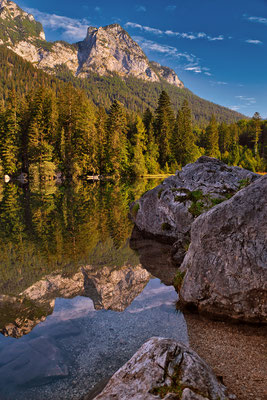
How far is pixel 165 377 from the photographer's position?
338cm

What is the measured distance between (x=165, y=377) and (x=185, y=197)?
9.73 meters

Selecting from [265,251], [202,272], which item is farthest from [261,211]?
[202,272]

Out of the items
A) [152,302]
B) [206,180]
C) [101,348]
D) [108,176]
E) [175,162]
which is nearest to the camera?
[101,348]

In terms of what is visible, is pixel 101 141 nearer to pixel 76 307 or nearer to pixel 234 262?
pixel 76 307

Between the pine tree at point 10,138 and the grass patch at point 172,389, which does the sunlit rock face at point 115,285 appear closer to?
the grass patch at point 172,389

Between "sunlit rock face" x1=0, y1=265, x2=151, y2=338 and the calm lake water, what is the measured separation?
0.09 ft

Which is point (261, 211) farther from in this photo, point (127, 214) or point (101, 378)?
point (127, 214)

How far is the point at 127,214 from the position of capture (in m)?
20.5

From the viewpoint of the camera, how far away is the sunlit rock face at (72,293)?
668 cm

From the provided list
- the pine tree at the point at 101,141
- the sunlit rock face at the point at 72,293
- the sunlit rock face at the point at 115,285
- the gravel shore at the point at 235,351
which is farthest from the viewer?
the pine tree at the point at 101,141

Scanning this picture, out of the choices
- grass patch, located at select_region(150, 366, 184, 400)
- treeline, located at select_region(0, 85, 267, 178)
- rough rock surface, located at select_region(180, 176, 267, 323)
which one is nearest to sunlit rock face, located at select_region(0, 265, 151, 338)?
rough rock surface, located at select_region(180, 176, 267, 323)

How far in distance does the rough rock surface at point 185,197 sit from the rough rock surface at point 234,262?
354cm

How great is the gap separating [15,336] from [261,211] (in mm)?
6341

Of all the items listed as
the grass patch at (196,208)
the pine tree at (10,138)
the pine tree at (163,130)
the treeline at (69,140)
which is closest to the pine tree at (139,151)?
the treeline at (69,140)
